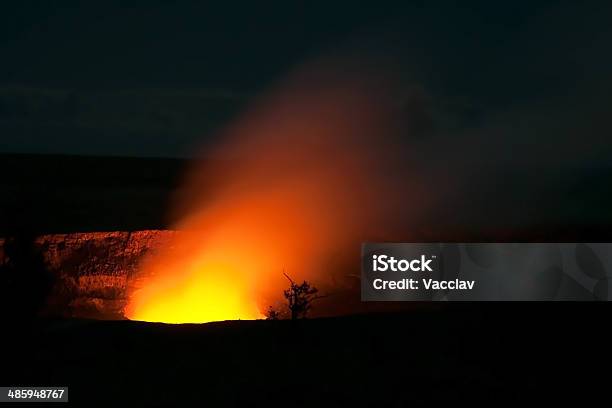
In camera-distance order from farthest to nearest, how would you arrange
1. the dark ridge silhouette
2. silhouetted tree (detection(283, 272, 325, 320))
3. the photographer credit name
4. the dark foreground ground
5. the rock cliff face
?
the rock cliff face
the photographer credit name
silhouetted tree (detection(283, 272, 325, 320))
the dark ridge silhouette
the dark foreground ground

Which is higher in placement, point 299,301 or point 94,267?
point 94,267

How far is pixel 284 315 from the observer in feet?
45.9

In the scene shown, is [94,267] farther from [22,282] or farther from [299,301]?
[299,301]

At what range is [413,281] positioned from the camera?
483 inches

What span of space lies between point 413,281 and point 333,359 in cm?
285

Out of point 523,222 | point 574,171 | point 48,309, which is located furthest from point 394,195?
point 48,309

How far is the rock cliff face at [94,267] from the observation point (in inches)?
581

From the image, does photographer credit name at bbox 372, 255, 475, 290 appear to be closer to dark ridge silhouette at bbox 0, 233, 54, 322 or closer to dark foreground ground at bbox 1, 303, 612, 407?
dark foreground ground at bbox 1, 303, 612, 407

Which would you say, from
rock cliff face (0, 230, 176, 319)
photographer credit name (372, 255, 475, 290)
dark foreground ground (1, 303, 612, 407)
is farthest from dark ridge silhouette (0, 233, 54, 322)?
photographer credit name (372, 255, 475, 290)

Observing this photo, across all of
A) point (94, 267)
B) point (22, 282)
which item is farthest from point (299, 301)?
point (94, 267)

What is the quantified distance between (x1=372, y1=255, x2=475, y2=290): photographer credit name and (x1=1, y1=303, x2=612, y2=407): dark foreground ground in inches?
30.0

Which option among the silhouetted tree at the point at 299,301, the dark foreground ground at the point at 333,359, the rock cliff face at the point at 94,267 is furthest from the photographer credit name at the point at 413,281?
the rock cliff face at the point at 94,267

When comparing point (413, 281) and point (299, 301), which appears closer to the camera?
point (299, 301)

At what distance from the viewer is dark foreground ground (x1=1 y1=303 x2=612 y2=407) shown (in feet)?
29.2
